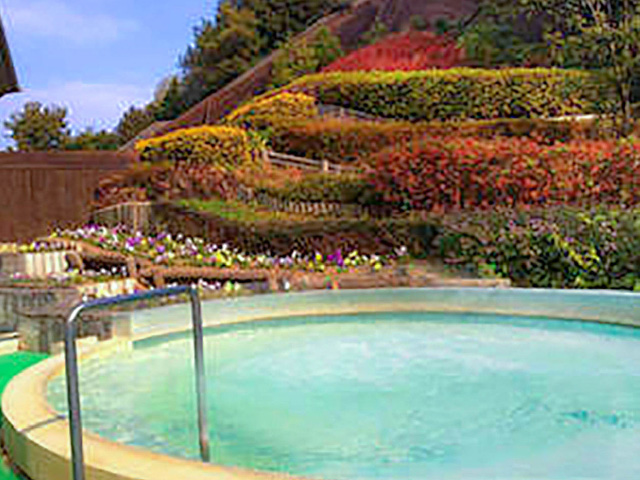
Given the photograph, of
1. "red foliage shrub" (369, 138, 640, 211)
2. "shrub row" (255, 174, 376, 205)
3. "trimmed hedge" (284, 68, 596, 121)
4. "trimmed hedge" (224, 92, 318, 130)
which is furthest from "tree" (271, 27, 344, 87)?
"red foliage shrub" (369, 138, 640, 211)

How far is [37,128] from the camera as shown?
91.1ft

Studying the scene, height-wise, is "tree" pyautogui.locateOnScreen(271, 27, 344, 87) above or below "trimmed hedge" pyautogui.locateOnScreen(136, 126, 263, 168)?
above

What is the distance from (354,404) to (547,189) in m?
6.79

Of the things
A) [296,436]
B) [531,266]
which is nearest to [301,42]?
[531,266]

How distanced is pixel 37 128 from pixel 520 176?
75.4ft

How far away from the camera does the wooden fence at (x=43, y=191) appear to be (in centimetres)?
1401

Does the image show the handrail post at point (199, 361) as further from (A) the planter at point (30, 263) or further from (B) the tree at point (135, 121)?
(B) the tree at point (135, 121)

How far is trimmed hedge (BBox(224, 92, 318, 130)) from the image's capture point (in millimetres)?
18234

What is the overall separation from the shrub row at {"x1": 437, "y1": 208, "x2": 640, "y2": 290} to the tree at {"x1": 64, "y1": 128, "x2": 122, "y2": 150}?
2219 cm

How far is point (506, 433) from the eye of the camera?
11.2 ft

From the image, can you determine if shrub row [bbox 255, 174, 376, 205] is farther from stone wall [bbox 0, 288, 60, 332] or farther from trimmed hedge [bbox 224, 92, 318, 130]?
stone wall [bbox 0, 288, 60, 332]

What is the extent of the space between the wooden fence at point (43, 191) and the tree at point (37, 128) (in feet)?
44.4

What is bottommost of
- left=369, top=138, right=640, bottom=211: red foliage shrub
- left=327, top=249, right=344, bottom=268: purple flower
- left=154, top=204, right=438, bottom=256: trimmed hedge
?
left=327, top=249, right=344, bottom=268: purple flower

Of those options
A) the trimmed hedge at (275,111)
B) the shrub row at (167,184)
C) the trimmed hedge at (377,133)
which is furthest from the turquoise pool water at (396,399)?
the trimmed hedge at (275,111)
